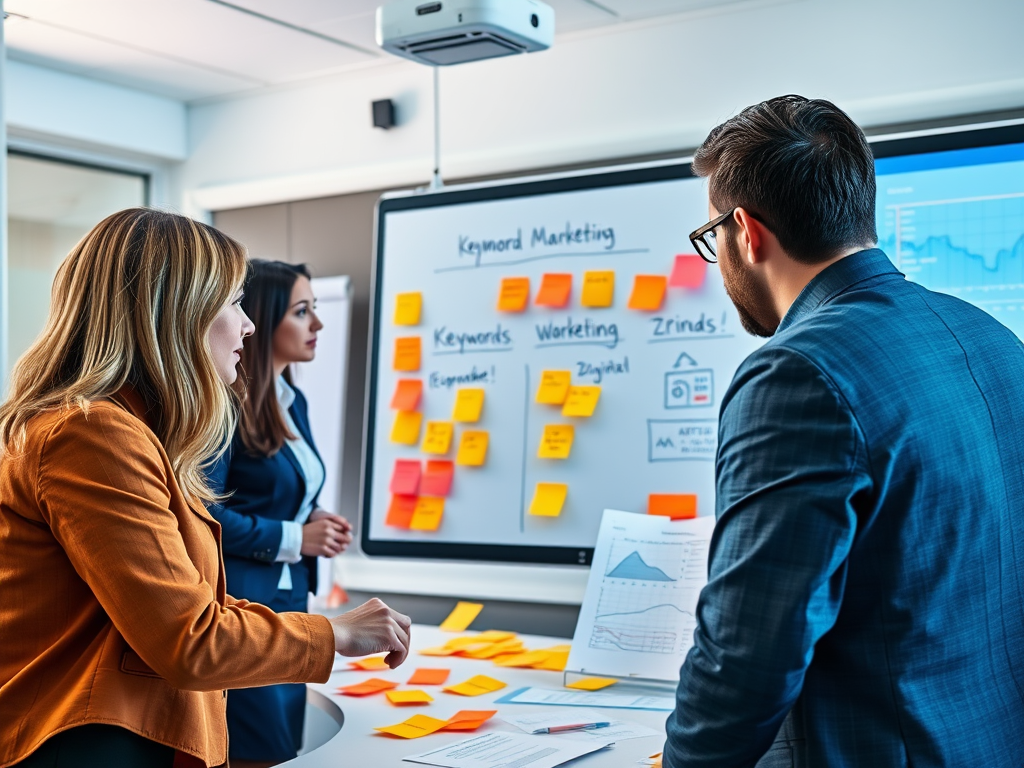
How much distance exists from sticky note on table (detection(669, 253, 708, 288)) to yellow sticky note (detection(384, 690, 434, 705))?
1139 millimetres

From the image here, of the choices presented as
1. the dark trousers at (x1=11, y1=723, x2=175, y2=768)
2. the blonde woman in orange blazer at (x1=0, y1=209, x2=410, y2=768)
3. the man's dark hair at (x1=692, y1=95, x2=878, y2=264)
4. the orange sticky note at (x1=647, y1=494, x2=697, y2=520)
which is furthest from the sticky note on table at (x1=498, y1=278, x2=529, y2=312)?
the dark trousers at (x1=11, y1=723, x2=175, y2=768)

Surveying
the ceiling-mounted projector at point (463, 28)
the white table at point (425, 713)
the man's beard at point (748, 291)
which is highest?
the ceiling-mounted projector at point (463, 28)

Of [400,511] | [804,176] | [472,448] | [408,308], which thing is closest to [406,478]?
[400,511]

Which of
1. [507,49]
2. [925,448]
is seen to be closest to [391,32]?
[507,49]

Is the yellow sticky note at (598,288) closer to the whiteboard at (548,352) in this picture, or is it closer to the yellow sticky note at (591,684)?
the whiteboard at (548,352)

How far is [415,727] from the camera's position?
5.87 ft

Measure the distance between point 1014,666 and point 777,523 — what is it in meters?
0.35

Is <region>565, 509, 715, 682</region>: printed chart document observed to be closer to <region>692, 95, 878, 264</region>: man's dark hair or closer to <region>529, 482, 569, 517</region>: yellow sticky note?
<region>529, 482, 569, 517</region>: yellow sticky note

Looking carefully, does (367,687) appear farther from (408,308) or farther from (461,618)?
(408,308)

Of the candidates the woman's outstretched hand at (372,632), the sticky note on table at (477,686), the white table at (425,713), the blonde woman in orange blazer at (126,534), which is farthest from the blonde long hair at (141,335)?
the sticky note on table at (477,686)

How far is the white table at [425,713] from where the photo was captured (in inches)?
63.8

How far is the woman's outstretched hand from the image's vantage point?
1390mm

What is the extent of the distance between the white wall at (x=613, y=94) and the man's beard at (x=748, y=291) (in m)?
1.42

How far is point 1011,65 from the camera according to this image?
2.40 m
